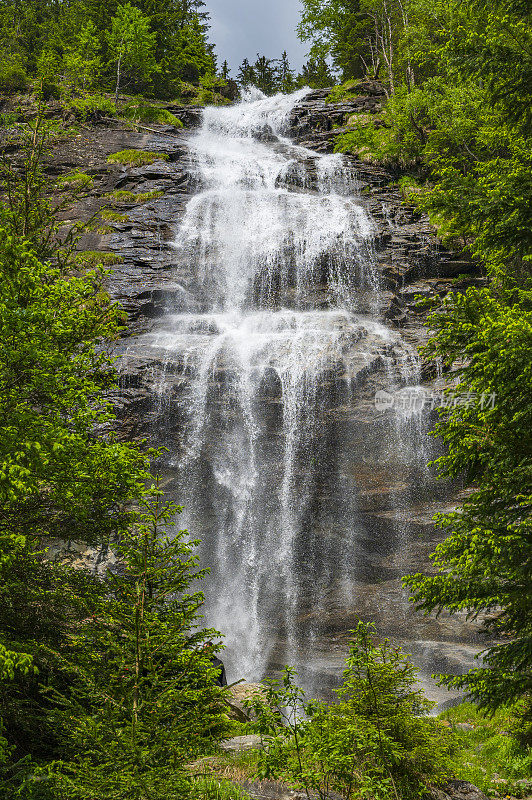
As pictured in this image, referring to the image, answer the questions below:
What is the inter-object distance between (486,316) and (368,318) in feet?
46.6

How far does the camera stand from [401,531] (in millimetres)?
15422

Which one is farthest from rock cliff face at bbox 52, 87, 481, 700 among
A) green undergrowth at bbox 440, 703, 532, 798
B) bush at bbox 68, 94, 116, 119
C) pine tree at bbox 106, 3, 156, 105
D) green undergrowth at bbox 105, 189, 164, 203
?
pine tree at bbox 106, 3, 156, 105

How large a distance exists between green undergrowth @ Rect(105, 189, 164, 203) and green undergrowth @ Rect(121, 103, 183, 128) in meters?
9.90

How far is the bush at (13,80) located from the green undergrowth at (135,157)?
11.2 meters

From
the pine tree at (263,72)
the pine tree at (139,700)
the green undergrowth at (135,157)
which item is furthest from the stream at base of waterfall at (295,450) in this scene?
the pine tree at (263,72)

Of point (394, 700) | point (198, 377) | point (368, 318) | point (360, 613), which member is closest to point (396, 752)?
point (394, 700)

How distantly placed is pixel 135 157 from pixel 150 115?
24.1 feet

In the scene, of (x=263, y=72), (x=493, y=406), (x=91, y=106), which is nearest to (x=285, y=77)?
(x=263, y=72)

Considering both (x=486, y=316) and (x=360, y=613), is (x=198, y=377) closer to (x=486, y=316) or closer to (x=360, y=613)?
(x=360, y=613)

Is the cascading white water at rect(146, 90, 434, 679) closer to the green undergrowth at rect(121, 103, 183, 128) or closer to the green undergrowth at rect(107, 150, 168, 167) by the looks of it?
the green undergrowth at rect(107, 150, 168, 167)

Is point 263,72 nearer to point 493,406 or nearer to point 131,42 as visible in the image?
point 131,42

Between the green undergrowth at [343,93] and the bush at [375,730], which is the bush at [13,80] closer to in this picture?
the green undergrowth at [343,93]

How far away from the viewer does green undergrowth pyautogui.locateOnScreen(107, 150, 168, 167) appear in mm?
27562

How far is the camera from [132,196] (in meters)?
25.2
